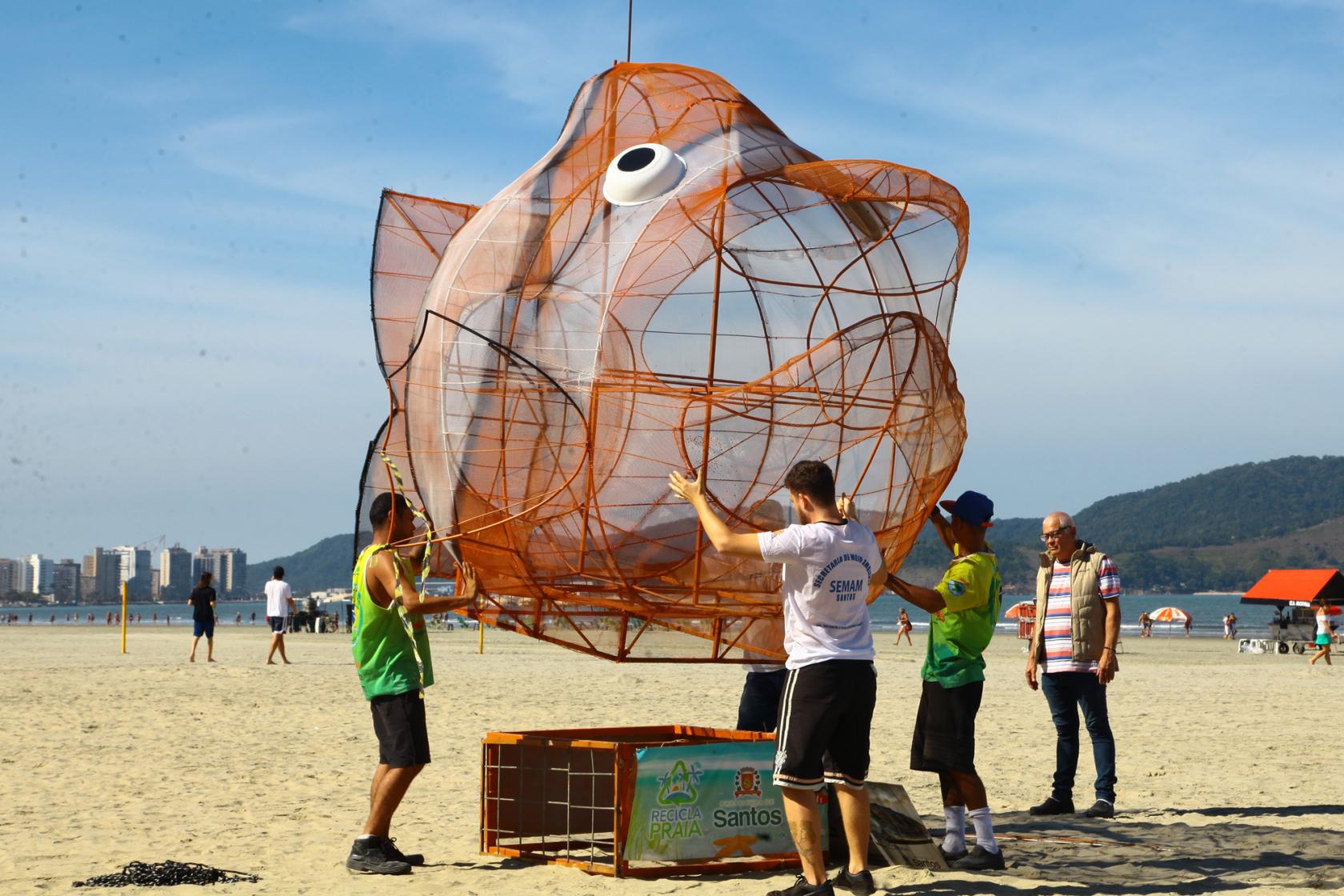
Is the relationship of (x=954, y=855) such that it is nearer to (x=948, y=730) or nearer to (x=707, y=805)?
(x=948, y=730)

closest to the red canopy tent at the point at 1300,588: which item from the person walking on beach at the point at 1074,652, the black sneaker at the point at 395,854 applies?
the person walking on beach at the point at 1074,652

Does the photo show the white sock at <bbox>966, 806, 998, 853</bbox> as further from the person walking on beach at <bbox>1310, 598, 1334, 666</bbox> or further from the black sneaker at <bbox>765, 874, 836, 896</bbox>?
the person walking on beach at <bbox>1310, 598, 1334, 666</bbox>

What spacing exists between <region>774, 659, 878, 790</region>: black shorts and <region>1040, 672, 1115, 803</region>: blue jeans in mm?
3106

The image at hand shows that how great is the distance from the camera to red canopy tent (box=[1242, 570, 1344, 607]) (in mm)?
39781

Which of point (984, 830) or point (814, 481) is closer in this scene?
point (814, 481)

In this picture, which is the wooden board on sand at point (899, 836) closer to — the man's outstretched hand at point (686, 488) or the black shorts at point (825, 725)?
the black shorts at point (825, 725)

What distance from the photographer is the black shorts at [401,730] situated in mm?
6781

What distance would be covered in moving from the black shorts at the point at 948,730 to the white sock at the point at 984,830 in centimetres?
20

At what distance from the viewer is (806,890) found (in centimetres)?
581

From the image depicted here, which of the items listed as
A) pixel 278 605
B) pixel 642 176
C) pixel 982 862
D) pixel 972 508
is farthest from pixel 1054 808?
pixel 278 605

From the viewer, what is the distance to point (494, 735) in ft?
24.3

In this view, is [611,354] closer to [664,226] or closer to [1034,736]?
[664,226]

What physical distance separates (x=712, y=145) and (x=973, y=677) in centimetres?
306

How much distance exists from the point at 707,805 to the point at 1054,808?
3.00m
